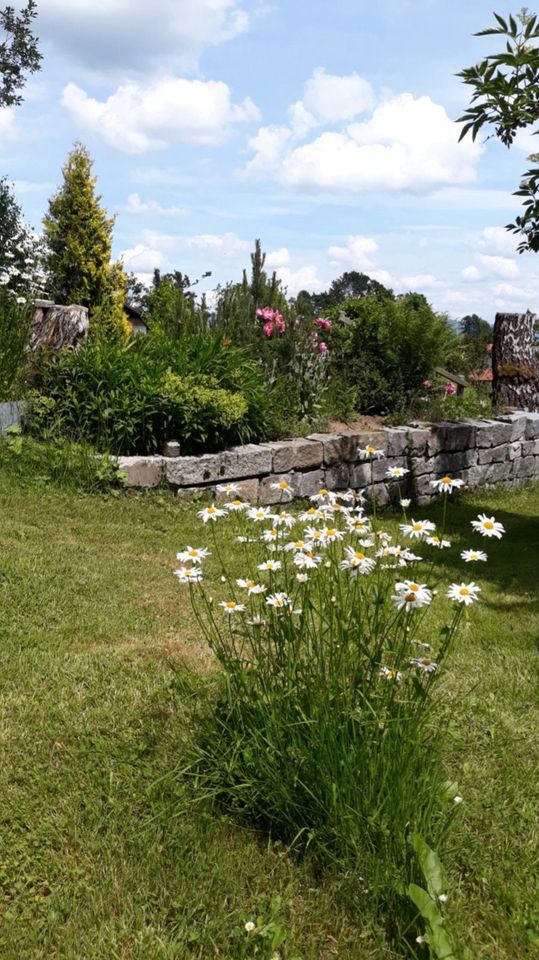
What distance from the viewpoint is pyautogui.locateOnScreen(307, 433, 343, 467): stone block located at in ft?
24.3

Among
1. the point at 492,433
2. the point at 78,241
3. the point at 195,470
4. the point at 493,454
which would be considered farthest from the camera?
the point at 78,241

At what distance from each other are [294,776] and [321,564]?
71 cm

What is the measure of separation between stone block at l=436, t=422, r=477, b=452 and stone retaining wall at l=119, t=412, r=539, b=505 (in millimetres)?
11

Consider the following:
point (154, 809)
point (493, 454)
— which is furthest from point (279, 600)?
point (493, 454)

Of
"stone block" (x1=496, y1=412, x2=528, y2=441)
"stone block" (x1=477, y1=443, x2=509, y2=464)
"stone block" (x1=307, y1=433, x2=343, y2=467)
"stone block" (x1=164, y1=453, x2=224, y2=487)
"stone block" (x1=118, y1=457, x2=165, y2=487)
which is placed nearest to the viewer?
"stone block" (x1=118, y1=457, x2=165, y2=487)

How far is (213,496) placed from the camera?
665 cm

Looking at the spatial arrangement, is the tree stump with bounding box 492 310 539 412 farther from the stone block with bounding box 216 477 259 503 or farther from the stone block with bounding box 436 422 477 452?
the stone block with bounding box 216 477 259 503

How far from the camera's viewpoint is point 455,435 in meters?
8.75

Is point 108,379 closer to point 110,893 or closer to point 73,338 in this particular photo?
point 73,338

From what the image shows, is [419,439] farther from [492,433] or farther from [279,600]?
[279,600]

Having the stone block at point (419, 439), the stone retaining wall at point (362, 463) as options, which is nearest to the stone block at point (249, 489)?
the stone retaining wall at point (362, 463)

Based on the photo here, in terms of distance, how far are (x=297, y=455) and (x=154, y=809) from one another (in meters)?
4.84

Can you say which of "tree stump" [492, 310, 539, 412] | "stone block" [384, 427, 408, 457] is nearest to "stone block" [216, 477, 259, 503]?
"stone block" [384, 427, 408, 457]

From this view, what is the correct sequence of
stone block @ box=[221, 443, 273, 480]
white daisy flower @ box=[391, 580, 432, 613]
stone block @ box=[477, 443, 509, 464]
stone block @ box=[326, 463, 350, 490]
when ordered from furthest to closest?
1. stone block @ box=[477, 443, 509, 464]
2. stone block @ box=[326, 463, 350, 490]
3. stone block @ box=[221, 443, 273, 480]
4. white daisy flower @ box=[391, 580, 432, 613]
